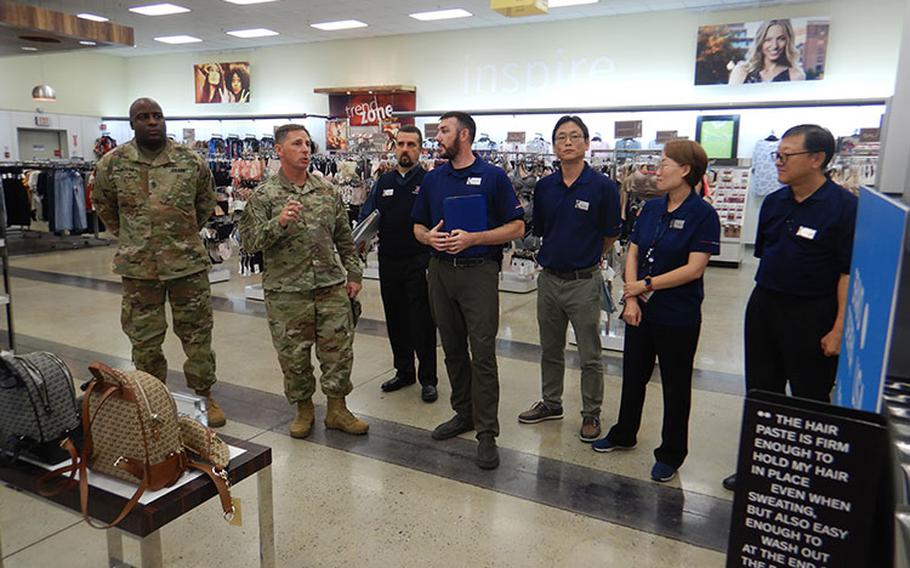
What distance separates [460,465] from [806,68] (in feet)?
31.6

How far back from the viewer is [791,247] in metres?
2.62

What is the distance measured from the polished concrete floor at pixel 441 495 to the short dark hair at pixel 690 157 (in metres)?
1.48

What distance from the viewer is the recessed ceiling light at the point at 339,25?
12234 mm

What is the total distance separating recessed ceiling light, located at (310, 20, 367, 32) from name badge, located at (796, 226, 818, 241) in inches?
442

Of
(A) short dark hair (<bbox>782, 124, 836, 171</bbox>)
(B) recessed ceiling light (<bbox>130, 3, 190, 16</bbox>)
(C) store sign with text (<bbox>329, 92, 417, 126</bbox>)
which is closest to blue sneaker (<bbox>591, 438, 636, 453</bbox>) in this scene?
(A) short dark hair (<bbox>782, 124, 836, 171</bbox>)

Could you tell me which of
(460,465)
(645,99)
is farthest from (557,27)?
(460,465)

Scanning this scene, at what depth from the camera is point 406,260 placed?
4.03 m

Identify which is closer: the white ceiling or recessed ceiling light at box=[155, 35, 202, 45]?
→ the white ceiling

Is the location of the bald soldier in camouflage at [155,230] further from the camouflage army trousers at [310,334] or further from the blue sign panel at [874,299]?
the blue sign panel at [874,299]

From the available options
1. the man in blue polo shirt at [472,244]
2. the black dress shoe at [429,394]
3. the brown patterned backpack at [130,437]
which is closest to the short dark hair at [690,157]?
the man in blue polo shirt at [472,244]

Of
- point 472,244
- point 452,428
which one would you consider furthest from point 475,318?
point 452,428

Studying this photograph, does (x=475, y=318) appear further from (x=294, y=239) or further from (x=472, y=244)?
(x=294, y=239)

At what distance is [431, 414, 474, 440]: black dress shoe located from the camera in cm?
344

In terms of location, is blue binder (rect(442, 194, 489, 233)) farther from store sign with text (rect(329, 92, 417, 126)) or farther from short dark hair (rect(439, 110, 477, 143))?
store sign with text (rect(329, 92, 417, 126))
